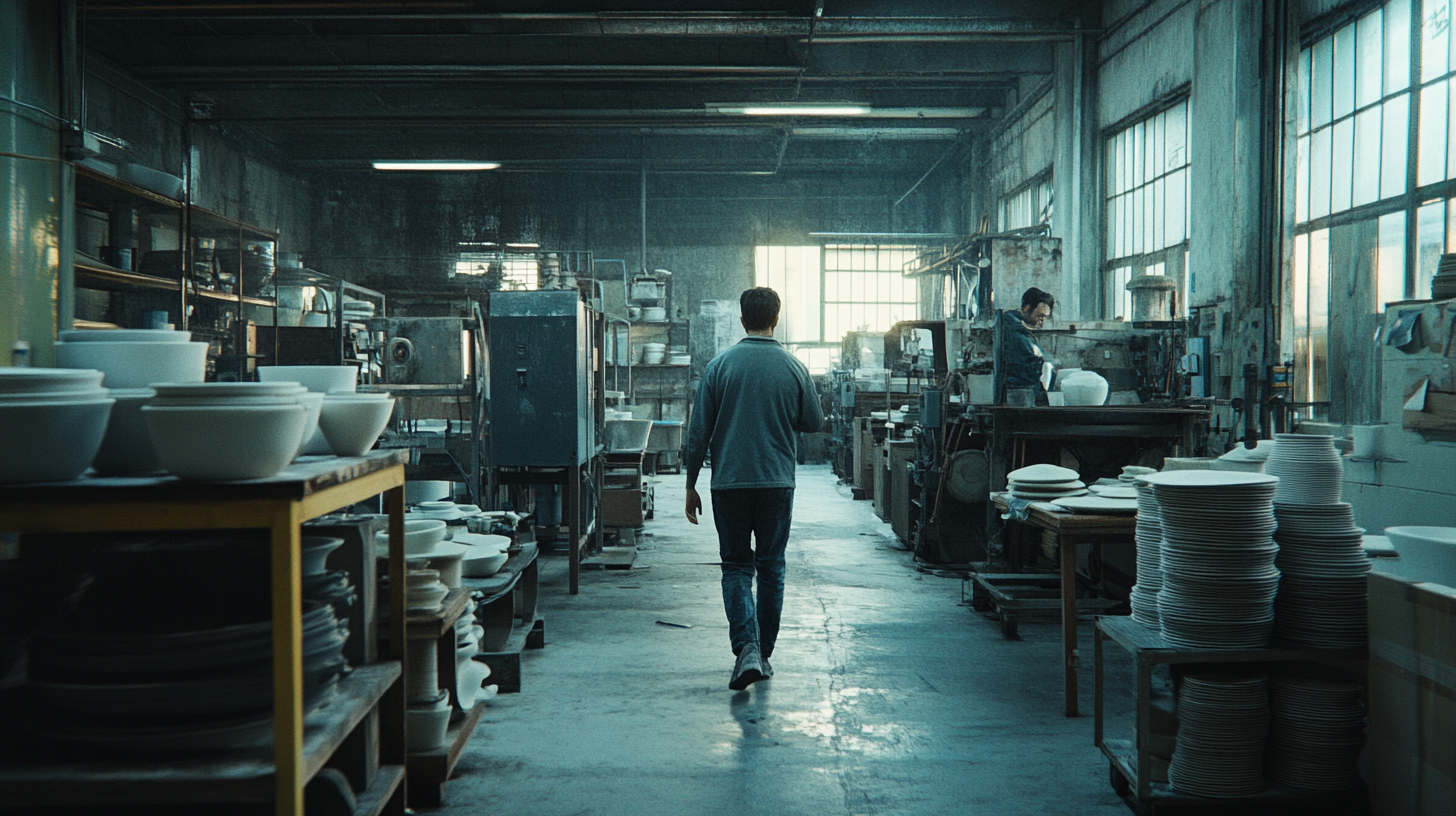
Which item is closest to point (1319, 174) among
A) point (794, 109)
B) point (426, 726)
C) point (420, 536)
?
point (794, 109)

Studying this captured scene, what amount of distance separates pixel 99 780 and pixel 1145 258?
848cm

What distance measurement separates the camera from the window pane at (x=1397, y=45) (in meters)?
5.26

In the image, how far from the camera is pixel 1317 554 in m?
2.41

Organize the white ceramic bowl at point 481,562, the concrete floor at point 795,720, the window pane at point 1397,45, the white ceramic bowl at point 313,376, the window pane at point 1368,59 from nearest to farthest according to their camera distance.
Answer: the white ceramic bowl at point 313,376 → the concrete floor at point 795,720 → the white ceramic bowl at point 481,562 → the window pane at point 1397,45 → the window pane at point 1368,59

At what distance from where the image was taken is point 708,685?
363cm

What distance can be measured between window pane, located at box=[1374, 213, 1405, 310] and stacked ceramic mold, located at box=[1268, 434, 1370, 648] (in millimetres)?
3606

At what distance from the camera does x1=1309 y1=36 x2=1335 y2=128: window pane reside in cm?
595

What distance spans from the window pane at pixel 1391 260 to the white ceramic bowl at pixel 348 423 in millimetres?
5608

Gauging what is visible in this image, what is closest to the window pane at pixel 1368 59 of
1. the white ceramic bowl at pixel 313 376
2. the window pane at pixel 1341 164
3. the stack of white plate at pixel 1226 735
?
the window pane at pixel 1341 164

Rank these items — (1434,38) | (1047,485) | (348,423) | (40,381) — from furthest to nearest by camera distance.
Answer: (1434,38), (1047,485), (348,423), (40,381)

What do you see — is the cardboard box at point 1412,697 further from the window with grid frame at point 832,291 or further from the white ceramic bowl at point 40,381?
the window with grid frame at point 832,291

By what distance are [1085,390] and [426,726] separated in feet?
13.5

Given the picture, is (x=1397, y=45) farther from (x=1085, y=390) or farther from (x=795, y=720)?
(x=795, y=720)

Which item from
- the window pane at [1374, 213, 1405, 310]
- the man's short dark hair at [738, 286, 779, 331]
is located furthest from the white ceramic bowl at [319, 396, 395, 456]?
the window pane at [1374, 213, 1405, 310]
